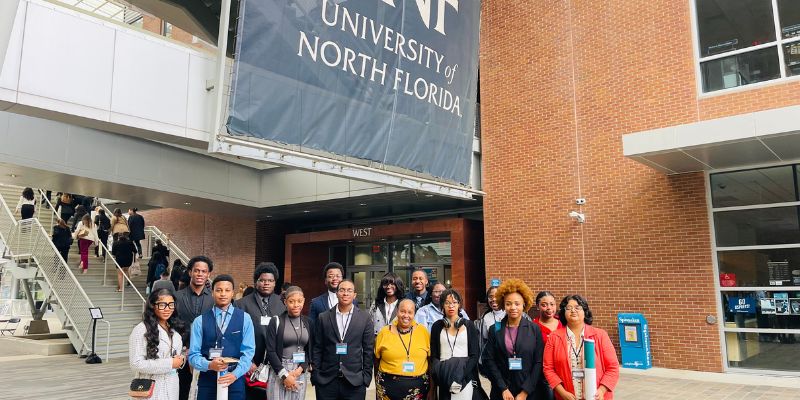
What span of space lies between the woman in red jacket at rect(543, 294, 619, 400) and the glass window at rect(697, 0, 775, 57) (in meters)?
8.45

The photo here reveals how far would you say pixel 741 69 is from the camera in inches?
407

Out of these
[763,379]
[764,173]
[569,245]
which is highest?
[764,173]

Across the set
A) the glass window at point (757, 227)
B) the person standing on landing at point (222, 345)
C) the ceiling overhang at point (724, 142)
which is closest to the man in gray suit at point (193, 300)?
the person standing on landing at point (222, 345)

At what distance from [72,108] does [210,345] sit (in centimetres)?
463

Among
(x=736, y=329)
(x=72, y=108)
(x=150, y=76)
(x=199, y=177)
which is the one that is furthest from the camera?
(x=199, y=177)

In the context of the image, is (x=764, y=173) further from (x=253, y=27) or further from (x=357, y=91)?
(x=253, y=27)

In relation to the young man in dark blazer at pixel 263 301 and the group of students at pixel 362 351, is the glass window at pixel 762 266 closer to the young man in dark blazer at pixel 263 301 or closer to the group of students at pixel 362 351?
the group of students at pixel 362 351

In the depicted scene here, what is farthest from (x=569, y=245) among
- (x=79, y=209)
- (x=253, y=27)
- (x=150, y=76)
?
(x=79, y=209)

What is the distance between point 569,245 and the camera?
38.7ft

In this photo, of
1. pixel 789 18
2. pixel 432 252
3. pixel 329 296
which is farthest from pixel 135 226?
pixel 789 18

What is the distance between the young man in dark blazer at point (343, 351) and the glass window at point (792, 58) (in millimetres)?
9365

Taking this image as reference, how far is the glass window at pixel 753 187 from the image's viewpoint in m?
9.85

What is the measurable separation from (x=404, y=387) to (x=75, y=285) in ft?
37.1

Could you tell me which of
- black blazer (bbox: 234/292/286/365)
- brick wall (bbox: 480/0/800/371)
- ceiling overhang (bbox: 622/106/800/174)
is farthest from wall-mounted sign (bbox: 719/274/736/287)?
black blazer (bbox: 234/292/286/365)
